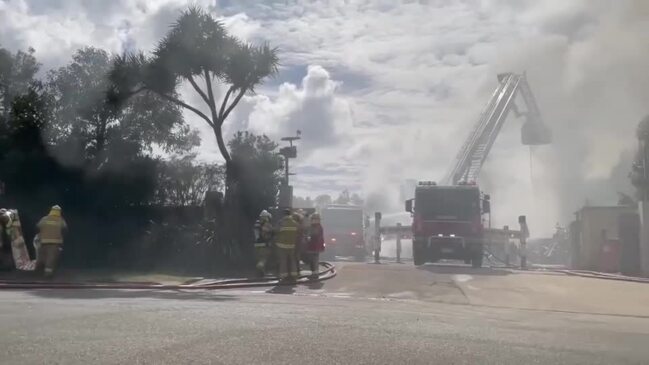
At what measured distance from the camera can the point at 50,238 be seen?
17938 mm

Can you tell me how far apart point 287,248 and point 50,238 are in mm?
5497

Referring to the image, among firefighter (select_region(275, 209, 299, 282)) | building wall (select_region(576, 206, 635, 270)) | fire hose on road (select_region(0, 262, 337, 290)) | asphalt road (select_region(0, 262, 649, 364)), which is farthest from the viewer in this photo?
building wall (select_region(576, 206, 635, 270))

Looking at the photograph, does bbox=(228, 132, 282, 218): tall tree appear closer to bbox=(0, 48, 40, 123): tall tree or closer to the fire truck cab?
the fire truck cab

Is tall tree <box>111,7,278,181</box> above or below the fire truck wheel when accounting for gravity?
above

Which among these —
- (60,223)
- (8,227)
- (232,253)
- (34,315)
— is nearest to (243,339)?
(34,315)

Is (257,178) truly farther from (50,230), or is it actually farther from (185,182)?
(50,230)

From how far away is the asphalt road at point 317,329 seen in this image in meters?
7.69

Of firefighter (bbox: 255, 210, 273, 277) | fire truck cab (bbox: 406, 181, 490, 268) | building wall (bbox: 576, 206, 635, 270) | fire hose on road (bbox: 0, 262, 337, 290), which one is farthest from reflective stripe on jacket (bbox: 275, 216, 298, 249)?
building wall (bbox: 576, 206, 635, 270)

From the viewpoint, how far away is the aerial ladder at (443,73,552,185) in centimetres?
4375

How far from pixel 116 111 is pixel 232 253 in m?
6.71

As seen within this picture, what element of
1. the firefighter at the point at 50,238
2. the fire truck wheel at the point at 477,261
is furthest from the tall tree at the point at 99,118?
the fire truck wheel at the point at 477,261

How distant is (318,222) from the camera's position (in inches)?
787

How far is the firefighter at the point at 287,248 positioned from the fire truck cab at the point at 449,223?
9502 millimetres

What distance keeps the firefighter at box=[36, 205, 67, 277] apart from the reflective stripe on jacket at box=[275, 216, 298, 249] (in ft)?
16.7
